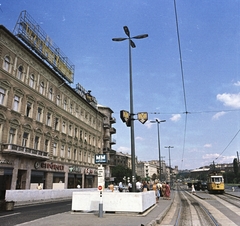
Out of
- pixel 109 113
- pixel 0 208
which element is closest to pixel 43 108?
pixel 0 208

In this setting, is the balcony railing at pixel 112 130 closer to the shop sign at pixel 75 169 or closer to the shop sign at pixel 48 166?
the shop sign at pixel 75 169

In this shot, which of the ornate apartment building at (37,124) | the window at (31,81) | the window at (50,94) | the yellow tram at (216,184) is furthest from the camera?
the yellow tram at (216,184)

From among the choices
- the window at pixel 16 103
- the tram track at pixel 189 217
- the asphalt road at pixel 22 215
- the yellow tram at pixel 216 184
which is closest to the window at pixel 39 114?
the window at pixel 16 103

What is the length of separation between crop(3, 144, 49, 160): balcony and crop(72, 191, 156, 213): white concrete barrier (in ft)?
46.8

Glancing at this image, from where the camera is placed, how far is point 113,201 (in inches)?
476

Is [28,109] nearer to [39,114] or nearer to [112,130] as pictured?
[39,114]

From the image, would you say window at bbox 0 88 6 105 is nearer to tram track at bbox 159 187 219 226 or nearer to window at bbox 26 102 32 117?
window at bbox 26 102 32 117

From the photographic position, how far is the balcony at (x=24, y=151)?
79.3ft

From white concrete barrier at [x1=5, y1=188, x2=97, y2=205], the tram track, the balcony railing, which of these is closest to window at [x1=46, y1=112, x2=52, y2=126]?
white concrete barrier at [x1=5, y1=188, x2=97, y2=205]

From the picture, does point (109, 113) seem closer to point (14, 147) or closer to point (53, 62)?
point (53, 62)

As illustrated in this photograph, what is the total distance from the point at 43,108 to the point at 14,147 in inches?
332

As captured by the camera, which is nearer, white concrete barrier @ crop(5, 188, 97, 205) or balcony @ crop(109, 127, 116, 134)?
white concrete barrier @ crop(5, 188, 97, 205)

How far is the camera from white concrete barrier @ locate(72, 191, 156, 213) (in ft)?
38.7

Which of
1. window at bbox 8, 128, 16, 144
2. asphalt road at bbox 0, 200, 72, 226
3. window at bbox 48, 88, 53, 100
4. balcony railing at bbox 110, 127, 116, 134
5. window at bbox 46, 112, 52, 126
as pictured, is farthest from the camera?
balcony railing at bbox 110, 127, 116, 134
